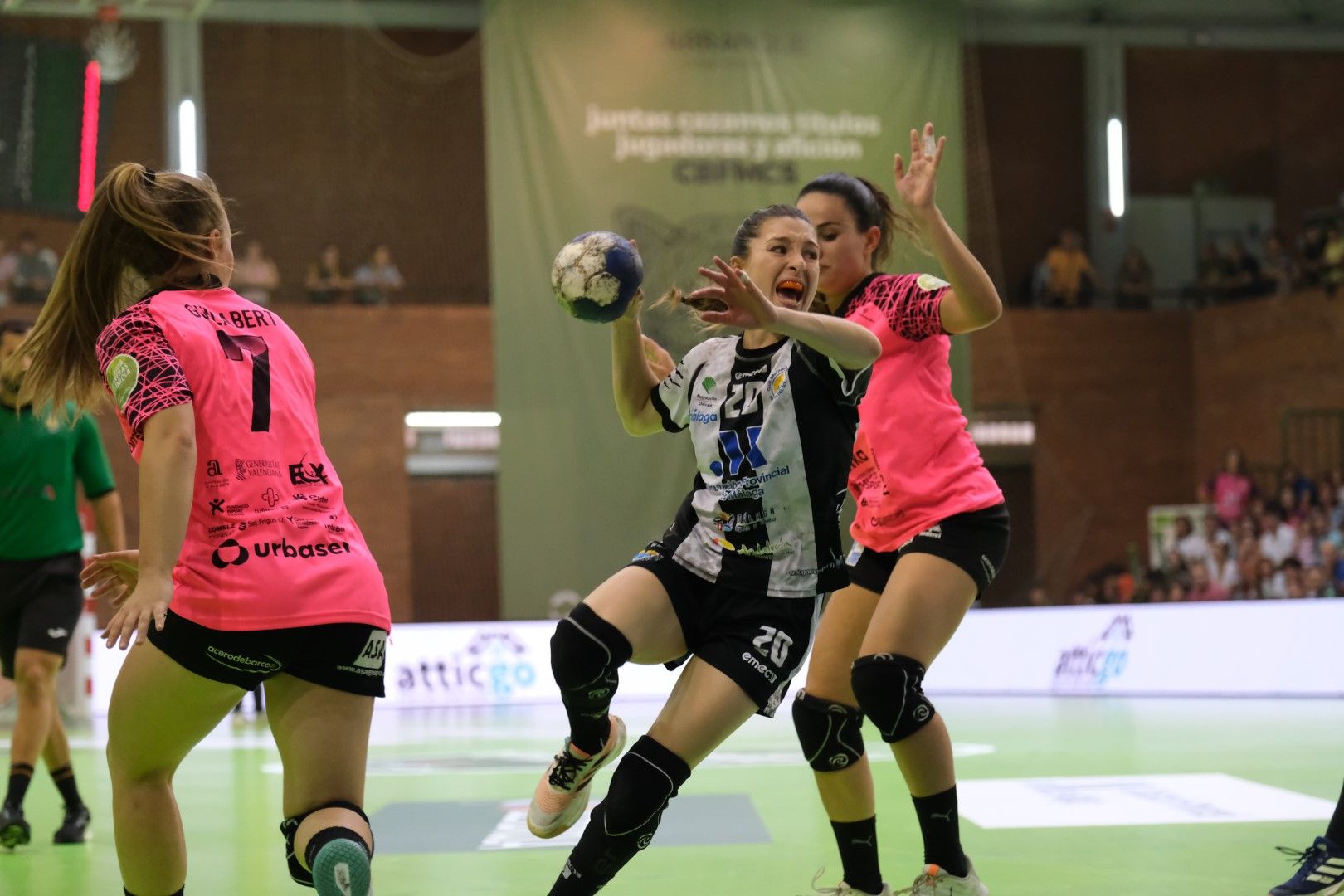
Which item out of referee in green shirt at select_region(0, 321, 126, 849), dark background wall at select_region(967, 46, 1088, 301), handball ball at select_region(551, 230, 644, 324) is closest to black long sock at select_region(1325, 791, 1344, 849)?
handball ball at select_region(551, 230, 644, 324)

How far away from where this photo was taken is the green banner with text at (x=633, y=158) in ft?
49.9

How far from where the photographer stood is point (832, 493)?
3.69m

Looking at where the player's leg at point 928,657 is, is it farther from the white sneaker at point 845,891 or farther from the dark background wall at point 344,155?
the dark background wall at point 344,155

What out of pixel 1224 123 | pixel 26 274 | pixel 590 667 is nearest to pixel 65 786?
pixel 590 667

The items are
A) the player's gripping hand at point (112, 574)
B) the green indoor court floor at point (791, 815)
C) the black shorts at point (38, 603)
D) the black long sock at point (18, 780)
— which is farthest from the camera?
the black shorts at point (38, 603)

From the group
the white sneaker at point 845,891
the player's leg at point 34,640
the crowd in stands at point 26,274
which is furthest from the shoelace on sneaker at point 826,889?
the crowd in stands at point 26,274

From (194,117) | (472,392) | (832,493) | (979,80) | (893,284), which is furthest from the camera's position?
(979,80)

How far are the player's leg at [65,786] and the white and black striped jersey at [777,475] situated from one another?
11.6 ft

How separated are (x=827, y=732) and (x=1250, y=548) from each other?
1247cm

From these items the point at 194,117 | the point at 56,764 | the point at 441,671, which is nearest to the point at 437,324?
the point at 194,117

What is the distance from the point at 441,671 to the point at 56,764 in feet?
25.0

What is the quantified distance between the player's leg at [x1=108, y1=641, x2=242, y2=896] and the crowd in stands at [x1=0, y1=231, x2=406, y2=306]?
15322 mm

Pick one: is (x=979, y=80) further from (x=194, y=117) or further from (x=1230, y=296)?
(x=194, y=117)

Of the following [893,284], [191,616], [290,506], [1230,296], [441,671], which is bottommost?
[441,671]
